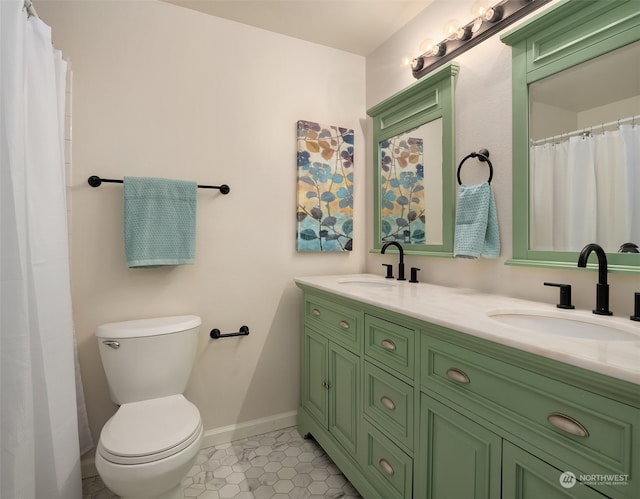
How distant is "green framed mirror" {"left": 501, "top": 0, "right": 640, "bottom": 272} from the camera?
3.59ft

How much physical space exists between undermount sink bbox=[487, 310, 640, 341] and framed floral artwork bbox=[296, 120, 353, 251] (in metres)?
1.25

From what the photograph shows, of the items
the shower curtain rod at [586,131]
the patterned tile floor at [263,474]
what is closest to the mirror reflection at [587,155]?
the shower curtain rod at [586,131]

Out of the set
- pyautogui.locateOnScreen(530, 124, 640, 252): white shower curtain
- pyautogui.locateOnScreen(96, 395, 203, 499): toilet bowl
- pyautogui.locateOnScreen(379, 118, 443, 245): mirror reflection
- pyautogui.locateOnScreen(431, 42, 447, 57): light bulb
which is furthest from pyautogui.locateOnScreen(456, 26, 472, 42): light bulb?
pyautogui.locateOnScreen(96, 395, 203, 499): toilet bowl

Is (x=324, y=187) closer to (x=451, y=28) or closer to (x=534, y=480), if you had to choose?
(x=451, y=28)

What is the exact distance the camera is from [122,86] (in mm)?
1780

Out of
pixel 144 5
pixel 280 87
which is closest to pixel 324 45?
pixel 280 87

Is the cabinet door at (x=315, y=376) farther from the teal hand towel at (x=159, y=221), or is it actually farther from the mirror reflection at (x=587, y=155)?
the mirror reflection at (x=587, y=155)

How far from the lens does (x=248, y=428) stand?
2.07 meters

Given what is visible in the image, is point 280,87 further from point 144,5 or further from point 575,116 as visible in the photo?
point 575,116

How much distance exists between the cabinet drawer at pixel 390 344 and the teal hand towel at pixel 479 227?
1.67 feet

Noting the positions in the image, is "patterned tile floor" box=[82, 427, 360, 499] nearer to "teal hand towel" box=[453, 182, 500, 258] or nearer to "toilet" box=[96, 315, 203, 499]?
"toilet" box=[96, 315, 203, 499]

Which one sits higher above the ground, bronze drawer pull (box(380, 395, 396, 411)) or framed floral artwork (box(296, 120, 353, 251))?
framed floral artwork (box(296, 120, 353, 251))

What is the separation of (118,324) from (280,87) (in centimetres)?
163

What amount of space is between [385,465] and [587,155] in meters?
1.36
